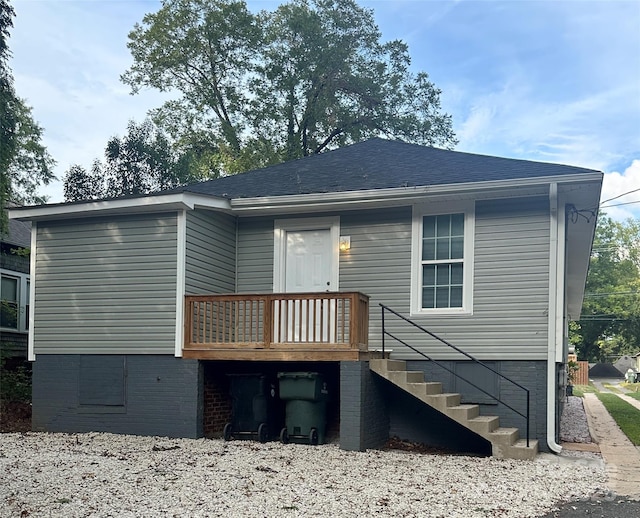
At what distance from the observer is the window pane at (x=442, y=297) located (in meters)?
10.6

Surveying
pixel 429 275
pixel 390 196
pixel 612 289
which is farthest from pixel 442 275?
pixel 612 289

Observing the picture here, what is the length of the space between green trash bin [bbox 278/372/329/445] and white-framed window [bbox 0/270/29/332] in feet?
37.0

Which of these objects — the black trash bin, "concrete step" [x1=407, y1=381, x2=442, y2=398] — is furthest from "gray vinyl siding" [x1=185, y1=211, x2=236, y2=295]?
"concrete step" [x1=407, y1=381, x2=442, y2=398]

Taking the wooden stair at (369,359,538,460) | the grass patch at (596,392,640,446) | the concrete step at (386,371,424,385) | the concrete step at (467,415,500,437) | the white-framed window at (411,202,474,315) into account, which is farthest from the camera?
the grass patch at (596,392,640,446)

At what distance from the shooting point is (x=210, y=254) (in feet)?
37.1

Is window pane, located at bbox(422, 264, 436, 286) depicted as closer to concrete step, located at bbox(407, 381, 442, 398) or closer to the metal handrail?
the metal handrail

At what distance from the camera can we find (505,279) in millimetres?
10219

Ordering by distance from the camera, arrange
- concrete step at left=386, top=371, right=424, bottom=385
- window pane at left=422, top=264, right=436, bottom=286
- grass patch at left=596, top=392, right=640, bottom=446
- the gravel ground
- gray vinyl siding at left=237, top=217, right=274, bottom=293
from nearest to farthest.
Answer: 1. the gravel ground
2. concrete step at left=386, top=371, right=424, bottom=385
3. window pane at left=422, top=264, right=436, bottom=286
4. gray vinyl siding at left=237, top=217, right=274, bottom=293
5. grass patch at left=596, top=392, right=640, bottom=446

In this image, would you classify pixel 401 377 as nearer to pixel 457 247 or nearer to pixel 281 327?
pixel 281 327

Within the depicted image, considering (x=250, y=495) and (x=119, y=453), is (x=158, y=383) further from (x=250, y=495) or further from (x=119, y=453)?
(x=250, y=495)

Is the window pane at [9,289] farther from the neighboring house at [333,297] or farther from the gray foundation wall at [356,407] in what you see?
the gray foundation wall at [356,407]

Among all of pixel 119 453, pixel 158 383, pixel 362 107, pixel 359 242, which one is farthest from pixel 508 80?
pixel 119 453

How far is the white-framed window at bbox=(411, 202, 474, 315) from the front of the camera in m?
10.5

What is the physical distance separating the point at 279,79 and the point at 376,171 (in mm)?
17454
